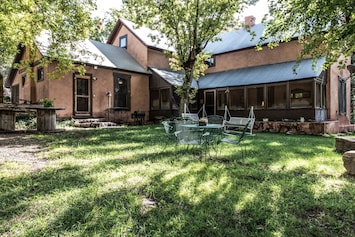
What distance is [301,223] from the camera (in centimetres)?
234

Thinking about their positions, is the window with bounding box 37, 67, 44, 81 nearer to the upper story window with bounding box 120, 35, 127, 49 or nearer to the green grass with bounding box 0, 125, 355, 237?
the upper story window with bounding box 120, 35, 127, 49

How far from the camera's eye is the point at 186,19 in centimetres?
1137

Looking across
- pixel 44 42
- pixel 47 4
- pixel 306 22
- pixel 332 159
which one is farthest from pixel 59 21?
pixel 332 159

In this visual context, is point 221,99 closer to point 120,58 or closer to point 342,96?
point 342,96

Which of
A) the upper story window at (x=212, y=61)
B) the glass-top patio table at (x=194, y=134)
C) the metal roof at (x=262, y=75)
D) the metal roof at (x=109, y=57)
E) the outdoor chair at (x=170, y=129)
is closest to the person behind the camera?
the glass-top patio table at (x=194, y=134)

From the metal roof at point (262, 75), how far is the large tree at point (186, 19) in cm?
323

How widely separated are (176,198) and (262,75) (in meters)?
12.4

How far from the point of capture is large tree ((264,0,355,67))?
5.26m

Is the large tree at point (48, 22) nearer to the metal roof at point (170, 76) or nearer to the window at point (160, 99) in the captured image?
the metal roof at point (170, 76)

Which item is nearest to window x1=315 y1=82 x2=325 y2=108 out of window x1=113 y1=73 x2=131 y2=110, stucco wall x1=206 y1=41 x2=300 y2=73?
stucco wall x1=206 y1=41 x2=300 y2=73

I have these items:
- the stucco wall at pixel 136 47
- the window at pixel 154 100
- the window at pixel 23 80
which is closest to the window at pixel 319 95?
the window at pixel 154 100

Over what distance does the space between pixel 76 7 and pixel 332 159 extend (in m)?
10.5

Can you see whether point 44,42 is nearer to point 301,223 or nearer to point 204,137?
point 204,137

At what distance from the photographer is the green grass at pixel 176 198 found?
2203mm
